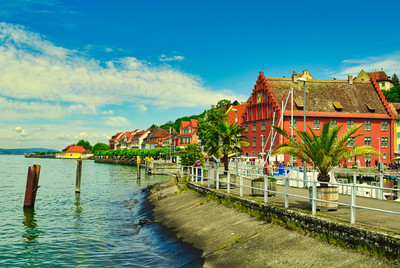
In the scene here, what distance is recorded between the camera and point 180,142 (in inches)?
4744

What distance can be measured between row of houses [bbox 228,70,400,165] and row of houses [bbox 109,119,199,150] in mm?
43540

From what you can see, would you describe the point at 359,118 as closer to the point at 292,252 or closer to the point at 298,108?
the point at 298,108

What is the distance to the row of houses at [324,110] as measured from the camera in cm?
6194

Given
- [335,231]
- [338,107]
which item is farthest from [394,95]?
[335,231]

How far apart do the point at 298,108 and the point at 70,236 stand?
170ft

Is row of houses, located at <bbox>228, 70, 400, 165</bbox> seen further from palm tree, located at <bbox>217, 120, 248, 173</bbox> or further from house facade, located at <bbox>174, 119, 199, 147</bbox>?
house facade, located at <bbox>174, 119, 199, 147</bbox>

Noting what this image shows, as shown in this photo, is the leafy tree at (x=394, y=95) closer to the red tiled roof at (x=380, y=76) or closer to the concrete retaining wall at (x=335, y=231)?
the red tiled roof at (x=380, y=76)

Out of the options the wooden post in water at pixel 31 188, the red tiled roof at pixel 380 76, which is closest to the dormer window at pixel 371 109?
the wooden post in water at pixel 31 188

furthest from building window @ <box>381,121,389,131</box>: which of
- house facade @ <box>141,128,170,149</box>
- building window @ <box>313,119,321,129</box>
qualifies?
house facade @ <box>141,128,170,149</box>

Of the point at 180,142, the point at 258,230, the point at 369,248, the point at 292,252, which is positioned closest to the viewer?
the point at 369,248

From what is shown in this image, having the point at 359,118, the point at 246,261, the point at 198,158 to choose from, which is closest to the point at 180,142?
the point at 359,118

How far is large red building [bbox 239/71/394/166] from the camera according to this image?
62062mm

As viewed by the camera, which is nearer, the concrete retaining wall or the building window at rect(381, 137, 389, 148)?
the concrete retaining wall

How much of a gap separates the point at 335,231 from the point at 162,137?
479 feet
